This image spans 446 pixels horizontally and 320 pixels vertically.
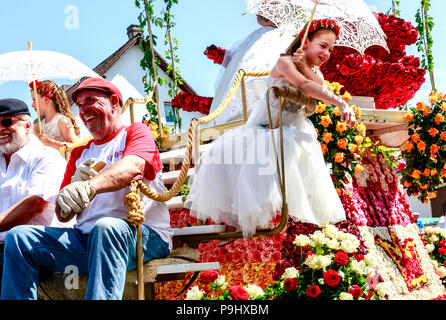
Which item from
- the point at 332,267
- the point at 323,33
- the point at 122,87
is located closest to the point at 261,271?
the point at 332,267

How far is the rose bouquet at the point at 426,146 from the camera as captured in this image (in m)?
5.97

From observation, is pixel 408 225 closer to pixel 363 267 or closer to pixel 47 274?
pixel 363 267

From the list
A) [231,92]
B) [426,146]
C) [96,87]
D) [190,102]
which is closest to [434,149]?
[426,146]

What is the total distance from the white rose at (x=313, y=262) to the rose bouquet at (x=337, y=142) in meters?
1.76

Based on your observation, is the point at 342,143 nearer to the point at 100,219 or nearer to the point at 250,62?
the point at 100,219

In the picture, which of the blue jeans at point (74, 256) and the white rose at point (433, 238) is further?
the white rose at point (433, 238)

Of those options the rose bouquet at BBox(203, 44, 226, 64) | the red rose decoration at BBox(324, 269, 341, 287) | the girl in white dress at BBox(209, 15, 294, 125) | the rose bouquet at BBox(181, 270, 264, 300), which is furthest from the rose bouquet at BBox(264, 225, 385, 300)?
the rose bouquet at BBox(203, 44, 226, 64)

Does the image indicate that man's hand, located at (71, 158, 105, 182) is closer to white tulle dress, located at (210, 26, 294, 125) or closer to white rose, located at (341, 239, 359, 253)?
white rose, located at (341, 239, 359, 253)

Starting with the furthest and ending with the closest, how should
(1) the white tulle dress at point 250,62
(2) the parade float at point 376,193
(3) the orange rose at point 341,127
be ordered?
1. (1) the white tulle dress at point 250,62
2. (3) the orange rose at point 341,127
3. (2) the parade float at point 376,193

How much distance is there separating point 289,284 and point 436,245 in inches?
151

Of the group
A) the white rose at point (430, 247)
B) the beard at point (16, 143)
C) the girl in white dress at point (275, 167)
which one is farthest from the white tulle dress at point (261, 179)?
the white rose at point (430, 247)

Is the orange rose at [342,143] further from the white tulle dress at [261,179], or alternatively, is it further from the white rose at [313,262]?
the white rose at [313,262]

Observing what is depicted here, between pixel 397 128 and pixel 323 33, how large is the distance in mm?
2525
